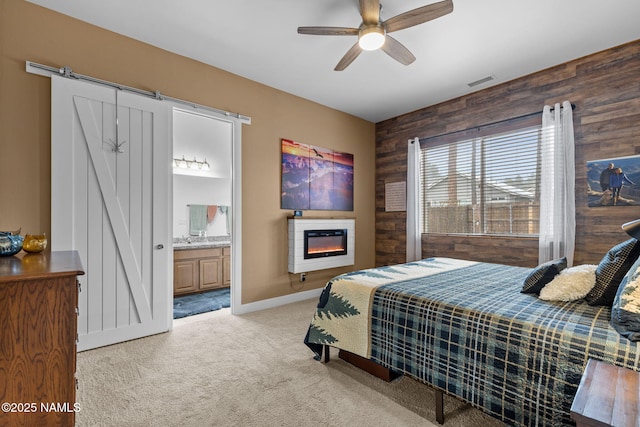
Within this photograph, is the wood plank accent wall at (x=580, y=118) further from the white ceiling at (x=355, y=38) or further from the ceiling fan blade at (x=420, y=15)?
the ceiling fan blade at (x=420, y=15)

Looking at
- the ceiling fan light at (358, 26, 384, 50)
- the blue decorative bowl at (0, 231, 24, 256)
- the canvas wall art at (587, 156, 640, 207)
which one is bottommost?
the blue decorative bowl at (0, 231, 24, 256)

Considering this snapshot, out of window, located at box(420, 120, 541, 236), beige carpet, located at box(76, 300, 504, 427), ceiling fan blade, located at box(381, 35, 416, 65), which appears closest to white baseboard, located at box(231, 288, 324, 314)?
beige carpet, located at box(76, 300, 504, 427)

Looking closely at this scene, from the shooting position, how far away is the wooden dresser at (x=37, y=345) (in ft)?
3.81

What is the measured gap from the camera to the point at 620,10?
8.43 ft

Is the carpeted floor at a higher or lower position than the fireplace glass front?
lower

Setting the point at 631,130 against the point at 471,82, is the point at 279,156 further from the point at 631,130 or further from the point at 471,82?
the point at 631,130

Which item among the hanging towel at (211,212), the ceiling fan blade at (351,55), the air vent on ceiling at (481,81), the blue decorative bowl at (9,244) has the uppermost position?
the air vent on ceiling at (481,81)

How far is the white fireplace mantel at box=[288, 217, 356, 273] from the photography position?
418 cm

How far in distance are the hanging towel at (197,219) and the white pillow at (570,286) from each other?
511 cm

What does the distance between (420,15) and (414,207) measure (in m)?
3.00

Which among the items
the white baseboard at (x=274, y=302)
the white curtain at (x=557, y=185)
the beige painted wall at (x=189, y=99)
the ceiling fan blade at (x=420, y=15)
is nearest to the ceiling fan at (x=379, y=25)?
the ceiling fan blade at (x=420, y=15)

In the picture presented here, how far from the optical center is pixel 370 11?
2.28m

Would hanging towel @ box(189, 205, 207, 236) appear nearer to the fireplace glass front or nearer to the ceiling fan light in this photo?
the fireplace glass front

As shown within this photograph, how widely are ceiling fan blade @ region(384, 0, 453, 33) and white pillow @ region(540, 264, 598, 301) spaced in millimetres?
1934
